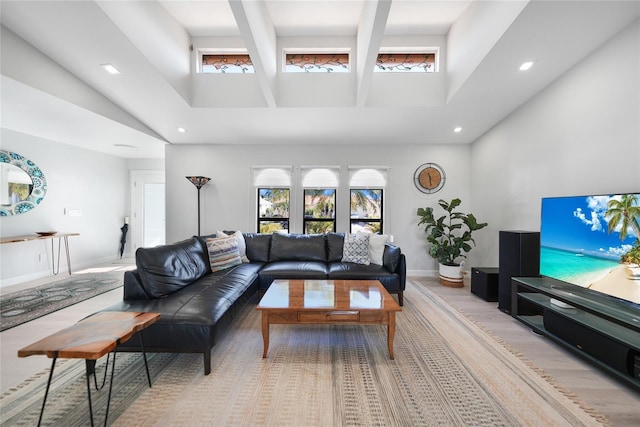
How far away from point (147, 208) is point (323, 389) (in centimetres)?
593

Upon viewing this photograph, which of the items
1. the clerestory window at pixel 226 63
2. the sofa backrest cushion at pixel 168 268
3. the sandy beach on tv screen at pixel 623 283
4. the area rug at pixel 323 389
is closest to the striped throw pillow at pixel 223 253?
the sofa backrest cushion at pixel 168 268

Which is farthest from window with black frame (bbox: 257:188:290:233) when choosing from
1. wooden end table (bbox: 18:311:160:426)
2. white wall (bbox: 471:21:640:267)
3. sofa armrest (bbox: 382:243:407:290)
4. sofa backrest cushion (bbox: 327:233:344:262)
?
white wall (bbox: 471:21:640:267)

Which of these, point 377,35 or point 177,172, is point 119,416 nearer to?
point 377,35

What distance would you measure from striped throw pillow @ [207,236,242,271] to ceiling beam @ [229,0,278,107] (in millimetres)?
1972

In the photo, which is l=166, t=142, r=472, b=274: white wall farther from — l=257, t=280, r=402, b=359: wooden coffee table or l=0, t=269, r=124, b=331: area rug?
l=257, t=280, r=402, b=359: wooden coffee table

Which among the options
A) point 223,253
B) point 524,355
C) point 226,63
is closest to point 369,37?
point 226,63

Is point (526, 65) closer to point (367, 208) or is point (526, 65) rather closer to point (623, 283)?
point (623, 283)

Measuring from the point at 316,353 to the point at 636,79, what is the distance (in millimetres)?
3472

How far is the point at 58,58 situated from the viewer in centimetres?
262

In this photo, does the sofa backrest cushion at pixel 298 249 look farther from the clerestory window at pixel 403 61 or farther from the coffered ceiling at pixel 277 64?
the clerestory window at pixel 403 61

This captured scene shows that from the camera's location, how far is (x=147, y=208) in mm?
5648

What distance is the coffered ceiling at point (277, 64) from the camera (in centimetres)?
217

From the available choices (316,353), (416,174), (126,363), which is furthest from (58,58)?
(416,174)

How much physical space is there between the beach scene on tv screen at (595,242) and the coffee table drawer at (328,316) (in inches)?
76.9
